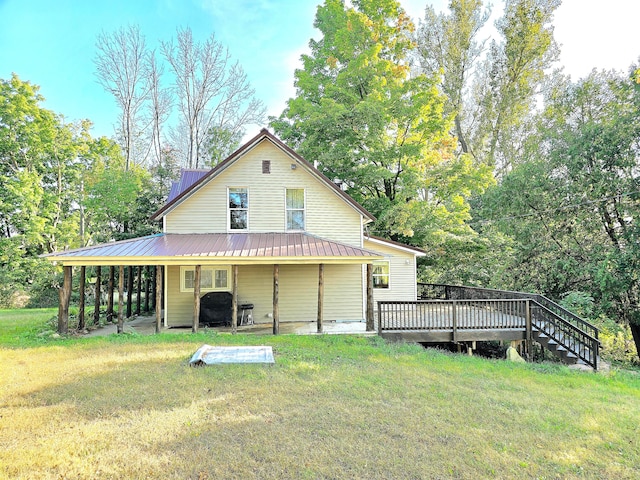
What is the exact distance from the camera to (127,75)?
1139 inches

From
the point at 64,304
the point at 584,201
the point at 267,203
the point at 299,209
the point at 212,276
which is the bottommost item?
the point at 64,304

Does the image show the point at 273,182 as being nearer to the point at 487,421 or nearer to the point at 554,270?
the point at 487,421

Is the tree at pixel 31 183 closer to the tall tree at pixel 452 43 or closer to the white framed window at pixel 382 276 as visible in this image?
the white framed window at pixel 382 276

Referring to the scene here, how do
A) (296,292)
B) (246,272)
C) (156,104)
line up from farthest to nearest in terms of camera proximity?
1. (156,104)
2. (296,292)
3. (246,272)

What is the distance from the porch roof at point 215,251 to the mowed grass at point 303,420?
2745 millimetres

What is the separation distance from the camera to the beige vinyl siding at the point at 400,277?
1590 cm

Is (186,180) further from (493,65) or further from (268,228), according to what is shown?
(493,65)

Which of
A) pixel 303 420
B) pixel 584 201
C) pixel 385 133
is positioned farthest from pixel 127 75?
pixel 303 420

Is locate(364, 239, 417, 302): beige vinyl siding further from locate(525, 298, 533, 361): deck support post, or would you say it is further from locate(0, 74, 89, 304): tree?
locate(0, 74, 89, 304): tree

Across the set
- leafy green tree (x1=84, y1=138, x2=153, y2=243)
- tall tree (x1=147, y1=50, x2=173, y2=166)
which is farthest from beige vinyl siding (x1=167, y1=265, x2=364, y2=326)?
tall tree (x1=147, y1=50, x2=173, y2=166)

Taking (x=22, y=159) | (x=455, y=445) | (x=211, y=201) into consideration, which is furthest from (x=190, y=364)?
(x=22, y=159)

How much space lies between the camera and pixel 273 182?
13172 millimetres

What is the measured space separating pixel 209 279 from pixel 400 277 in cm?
807

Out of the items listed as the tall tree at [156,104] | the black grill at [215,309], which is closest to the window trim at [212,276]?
the black grill at [215,309]
